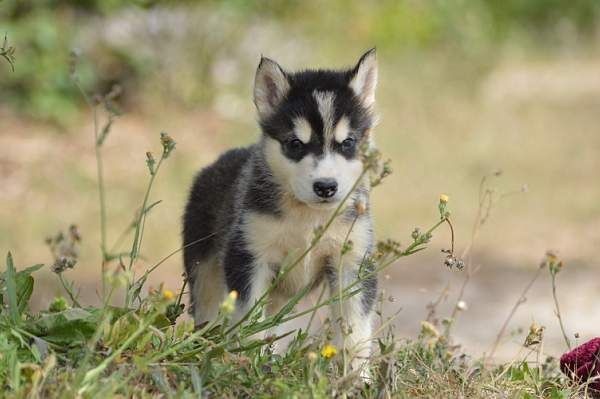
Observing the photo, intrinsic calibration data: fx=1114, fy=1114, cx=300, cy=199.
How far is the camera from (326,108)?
519 cm

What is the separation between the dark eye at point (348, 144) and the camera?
5191 millimetres

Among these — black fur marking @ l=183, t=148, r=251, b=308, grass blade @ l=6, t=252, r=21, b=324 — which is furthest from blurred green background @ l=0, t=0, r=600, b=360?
grass blade @ l=6, t=252, r=21, b=324

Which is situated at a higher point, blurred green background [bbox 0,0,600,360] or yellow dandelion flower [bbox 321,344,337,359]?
blurred green background [bbox 0,0,600,360]

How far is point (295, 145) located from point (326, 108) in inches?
9.0

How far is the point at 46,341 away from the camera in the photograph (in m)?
4.19

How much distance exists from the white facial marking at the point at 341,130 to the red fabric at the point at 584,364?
1.40 meters

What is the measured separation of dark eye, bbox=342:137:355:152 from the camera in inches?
204

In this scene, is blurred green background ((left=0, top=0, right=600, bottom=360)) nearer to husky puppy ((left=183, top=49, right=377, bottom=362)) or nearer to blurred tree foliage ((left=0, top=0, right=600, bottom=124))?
blurred tree foliage ((left=0, top=0, right=600, bottom=124))

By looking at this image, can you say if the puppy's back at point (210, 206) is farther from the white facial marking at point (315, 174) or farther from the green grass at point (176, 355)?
the green grass at point (176, 355)

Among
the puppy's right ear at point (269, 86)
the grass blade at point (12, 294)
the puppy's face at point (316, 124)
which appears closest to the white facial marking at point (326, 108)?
the puppy's face at point (316, 124)

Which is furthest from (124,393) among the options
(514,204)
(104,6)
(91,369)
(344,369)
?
(104,6)

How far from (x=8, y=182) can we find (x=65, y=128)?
1.34m

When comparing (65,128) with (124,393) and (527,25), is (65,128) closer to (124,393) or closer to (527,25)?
(124,393)

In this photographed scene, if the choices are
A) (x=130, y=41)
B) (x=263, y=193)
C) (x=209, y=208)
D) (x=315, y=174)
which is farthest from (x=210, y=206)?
(x=130, y=41)
